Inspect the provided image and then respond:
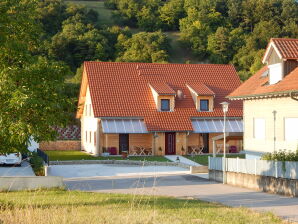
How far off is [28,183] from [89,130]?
25.7 metres

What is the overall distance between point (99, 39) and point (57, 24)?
1641 cm

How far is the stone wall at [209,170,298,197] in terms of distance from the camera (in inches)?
798

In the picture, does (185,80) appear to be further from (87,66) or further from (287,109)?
(287,109)

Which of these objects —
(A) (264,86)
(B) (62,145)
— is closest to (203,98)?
(B) (62,145)

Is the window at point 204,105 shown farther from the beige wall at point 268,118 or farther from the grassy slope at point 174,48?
the grassy slope at point 174,48

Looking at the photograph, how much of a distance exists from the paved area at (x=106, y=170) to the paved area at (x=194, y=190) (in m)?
1.91

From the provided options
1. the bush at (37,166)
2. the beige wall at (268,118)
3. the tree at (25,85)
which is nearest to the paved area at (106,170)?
the bush at (37,166)

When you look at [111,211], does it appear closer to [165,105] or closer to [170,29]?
[165,105]

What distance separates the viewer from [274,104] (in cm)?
2716

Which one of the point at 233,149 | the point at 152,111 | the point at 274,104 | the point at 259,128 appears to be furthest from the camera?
the point at 233,149

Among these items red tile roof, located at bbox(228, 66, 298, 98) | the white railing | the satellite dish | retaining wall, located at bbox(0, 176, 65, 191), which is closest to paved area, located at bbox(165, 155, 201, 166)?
the satellite dish

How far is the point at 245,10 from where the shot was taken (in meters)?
119

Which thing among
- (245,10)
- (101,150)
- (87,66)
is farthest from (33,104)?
(245,10)

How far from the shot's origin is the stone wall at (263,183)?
20.3m
